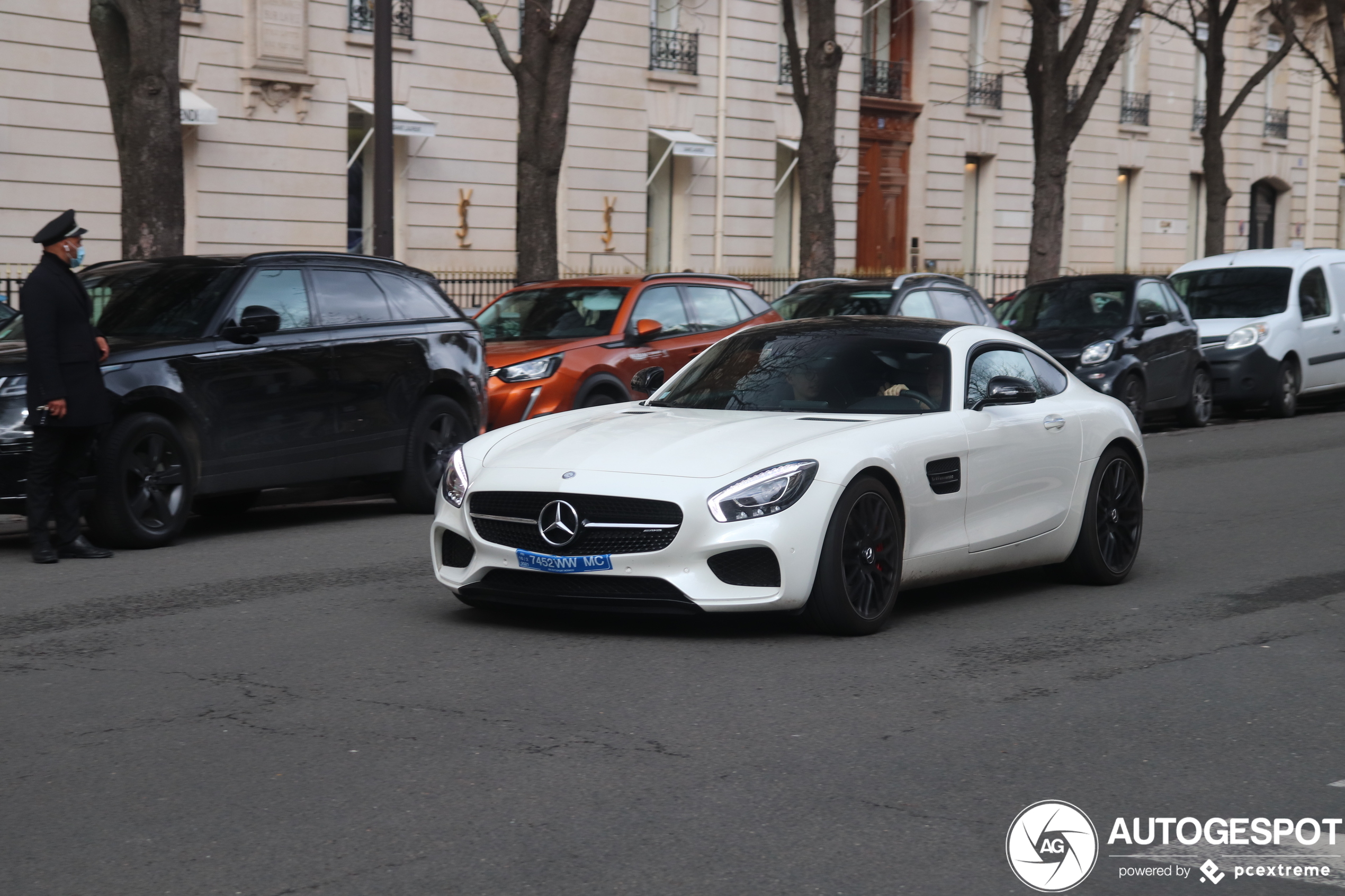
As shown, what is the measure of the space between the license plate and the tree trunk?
838 cm

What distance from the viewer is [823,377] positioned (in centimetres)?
823

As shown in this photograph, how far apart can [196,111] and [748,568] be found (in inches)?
800

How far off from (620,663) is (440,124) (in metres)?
23.7

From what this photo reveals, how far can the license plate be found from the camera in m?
7.03

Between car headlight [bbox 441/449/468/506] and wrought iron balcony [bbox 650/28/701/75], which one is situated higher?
wrought iron balcony [bbox 650/28/701/75]

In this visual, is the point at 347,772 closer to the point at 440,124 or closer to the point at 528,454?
the point at 528,454

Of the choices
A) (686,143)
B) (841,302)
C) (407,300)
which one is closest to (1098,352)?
(841,302)

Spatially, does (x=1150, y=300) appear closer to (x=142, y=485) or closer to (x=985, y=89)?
(x=142, y=485)

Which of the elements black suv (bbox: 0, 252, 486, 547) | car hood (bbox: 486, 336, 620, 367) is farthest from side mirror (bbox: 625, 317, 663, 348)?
black suv (bbox: 0, 252, 486, 547)

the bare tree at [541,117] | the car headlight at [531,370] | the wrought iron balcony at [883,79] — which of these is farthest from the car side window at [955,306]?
the wrought iron balcony at [883,79]

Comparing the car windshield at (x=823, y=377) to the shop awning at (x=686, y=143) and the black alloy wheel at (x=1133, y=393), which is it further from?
the shop awning at (x=686, y=143)

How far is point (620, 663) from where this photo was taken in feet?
22.2

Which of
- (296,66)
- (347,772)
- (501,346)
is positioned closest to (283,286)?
(501,346)

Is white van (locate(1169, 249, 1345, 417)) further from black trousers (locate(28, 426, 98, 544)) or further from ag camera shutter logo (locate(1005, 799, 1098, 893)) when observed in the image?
ag camera shutter logo (locate(1005, 799, 1098, 893))
